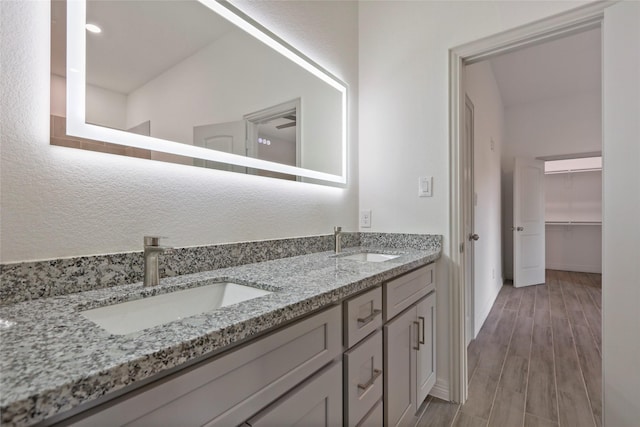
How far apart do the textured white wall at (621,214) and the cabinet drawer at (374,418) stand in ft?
3.54

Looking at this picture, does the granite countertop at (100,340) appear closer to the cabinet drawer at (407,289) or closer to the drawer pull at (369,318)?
the drawer pull at (369,318)

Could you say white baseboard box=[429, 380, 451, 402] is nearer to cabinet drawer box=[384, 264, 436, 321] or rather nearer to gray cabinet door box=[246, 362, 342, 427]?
cabinet drawer box=[384, 264, 436, 321]

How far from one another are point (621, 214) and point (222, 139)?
1.73 metres

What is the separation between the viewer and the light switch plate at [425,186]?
1.73 meters

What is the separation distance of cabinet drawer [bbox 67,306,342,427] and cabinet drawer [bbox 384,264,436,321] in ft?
1.30

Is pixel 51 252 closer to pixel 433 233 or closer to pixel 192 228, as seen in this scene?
pixel 192 228

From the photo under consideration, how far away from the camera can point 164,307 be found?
85cm

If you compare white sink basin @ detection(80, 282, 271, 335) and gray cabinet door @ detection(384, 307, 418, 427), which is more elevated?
white sink basin @ detection(80, 282, 271, 335)

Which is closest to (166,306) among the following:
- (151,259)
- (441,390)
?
(151,259)

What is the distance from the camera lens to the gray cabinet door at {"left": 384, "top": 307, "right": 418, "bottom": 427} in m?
1.14

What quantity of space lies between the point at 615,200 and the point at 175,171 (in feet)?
5.95

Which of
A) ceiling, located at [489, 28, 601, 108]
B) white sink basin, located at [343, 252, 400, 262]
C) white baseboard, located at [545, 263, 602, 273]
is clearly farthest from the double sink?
white baseboard, located at [545, 263, 602, 273]

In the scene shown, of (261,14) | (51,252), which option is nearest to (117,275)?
(51,252)

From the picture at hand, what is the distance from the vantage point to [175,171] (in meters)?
1.04
